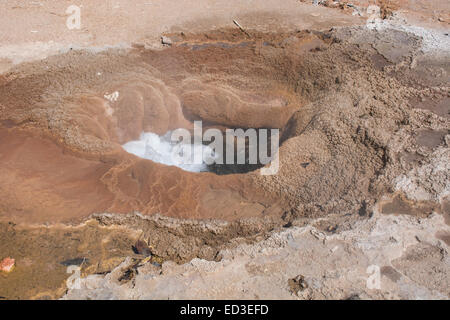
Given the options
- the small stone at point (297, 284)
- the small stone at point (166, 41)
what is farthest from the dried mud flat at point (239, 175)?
the small stone at point (166, 41)

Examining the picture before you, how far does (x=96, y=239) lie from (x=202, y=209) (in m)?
0.90

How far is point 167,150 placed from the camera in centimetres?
423

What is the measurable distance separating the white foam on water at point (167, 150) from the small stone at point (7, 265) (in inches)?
70.3

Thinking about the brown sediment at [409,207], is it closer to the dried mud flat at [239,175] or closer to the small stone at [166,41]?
the dried mud flat at [239,175]

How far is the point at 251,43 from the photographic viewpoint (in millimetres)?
4883

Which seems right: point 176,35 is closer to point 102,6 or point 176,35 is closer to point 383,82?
point 102,6

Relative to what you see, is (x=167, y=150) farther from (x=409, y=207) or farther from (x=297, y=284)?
(x=409, y=207)

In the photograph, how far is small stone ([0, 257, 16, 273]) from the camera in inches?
98.9

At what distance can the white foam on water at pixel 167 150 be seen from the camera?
411cm

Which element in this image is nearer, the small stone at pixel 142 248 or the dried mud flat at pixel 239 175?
the dried mud flat at pixel 239 175

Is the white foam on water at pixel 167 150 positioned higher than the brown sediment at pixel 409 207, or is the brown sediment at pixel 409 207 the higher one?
the brown sediment at pixel 409 207

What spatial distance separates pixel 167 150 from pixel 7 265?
2.10 m

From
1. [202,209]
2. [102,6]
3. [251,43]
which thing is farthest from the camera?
[102,6]
